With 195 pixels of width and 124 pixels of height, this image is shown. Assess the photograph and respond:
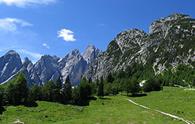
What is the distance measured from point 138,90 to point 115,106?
40.1 meters

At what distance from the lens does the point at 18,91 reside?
4626 inches

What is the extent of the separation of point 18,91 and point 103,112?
97.4ft

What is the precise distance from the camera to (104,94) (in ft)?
511

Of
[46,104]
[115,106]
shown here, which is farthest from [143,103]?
[46,104]

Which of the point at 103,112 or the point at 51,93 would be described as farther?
the point at 51,93

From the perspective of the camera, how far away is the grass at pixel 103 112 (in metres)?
88.2

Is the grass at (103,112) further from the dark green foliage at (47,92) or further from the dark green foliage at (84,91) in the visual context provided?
the dark green foliage at (47,92)

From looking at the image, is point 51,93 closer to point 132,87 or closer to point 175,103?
point 132,87

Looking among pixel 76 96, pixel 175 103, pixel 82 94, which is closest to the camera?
pixel 175 103

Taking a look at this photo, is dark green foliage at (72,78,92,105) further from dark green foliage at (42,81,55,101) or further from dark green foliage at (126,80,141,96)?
dark green foliage at (126,80,141,96)

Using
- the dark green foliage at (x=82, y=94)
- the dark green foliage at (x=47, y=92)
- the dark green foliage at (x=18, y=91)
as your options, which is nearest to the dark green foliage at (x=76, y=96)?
the dark green foliage at (x=82, y=94)

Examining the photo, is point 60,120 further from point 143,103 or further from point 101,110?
point 143,103

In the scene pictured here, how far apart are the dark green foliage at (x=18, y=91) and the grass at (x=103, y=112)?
5.10 m

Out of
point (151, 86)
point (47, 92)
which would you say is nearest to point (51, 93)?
A: point (47, 92)
